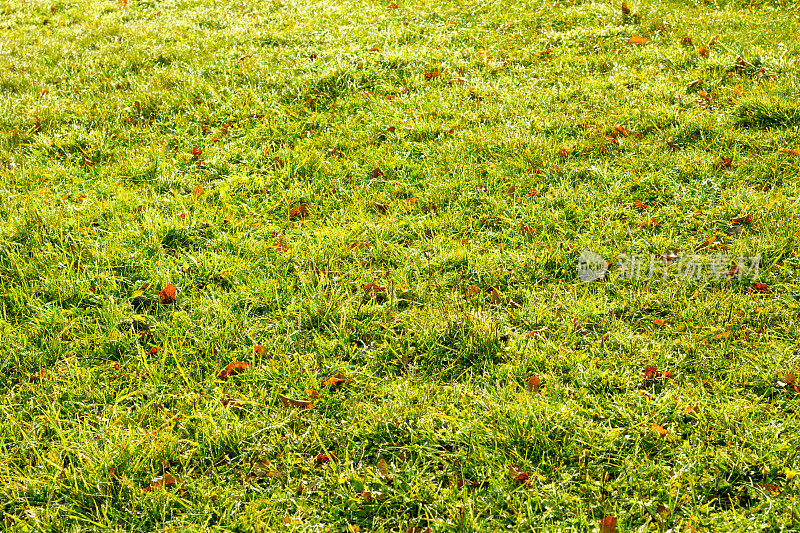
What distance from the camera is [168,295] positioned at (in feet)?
11.3

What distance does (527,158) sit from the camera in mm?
4531

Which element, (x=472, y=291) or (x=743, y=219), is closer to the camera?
(x=472, y=291)

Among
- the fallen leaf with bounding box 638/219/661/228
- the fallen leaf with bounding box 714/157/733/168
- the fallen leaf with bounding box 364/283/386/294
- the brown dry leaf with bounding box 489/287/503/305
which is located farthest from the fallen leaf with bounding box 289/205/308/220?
the fallen leaf with bounding box 714/157/733/168

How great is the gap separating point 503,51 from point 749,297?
3.85 metres

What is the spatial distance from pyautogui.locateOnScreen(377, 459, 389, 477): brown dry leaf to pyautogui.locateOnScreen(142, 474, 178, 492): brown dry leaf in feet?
2.59

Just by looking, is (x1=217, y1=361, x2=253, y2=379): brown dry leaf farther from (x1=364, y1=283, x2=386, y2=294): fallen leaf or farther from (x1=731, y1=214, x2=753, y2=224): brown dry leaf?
(x1=731, y1=214, x2=753, y2=224): brown dry leaf

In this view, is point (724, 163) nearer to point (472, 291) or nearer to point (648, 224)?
point (648, 224)

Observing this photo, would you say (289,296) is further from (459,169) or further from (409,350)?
(459,169)

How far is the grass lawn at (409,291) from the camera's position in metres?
2.49

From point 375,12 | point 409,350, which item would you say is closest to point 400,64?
point 375,12

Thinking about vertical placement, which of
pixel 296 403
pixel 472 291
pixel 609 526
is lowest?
pixel 609 526

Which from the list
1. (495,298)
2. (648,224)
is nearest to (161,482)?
(495,298)

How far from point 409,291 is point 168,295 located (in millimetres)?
1266

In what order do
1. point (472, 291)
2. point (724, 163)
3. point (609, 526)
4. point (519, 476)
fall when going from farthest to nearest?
point (724, 163) < point (472, 291) < point (519, 476) < point (609, 526)
